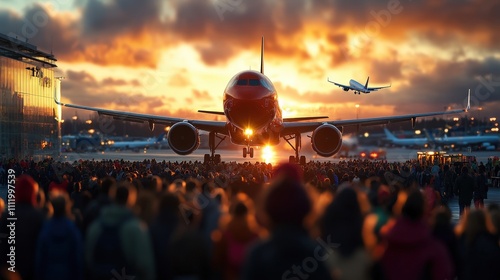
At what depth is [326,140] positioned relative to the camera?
30172 mm

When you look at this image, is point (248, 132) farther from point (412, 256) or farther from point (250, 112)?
→ point (412, 256)

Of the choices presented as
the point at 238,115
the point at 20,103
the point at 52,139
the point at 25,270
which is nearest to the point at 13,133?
the point at 20,103

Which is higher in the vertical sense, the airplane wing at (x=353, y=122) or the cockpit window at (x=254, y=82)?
the cockpit window at (x=254, y=82)

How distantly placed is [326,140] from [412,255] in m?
24.9

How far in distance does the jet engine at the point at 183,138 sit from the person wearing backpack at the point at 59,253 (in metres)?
23.5

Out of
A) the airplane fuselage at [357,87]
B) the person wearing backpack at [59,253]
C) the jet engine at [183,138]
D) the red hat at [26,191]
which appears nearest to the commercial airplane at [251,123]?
the jet engine at [183,138]

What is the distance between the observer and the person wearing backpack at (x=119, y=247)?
624cm

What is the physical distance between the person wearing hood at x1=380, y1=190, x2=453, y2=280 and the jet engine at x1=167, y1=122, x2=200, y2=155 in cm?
2510

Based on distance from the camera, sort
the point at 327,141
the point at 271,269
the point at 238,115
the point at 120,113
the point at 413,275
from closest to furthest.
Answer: the point at 271,269 → the point at 413,275 → the point at 238,115 → the point at 327,141 → the point at 120,113

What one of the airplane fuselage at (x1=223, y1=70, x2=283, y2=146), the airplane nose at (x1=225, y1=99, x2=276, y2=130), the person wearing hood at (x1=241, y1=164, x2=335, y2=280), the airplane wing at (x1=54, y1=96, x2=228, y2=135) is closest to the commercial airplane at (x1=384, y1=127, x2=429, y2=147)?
the airplane wing at (x1=54, y1=96, x2=228, y2=135)

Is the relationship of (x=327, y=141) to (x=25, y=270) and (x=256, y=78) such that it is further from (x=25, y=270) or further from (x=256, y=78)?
(x=25, y=270)

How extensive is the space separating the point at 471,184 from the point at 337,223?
13.5 metres

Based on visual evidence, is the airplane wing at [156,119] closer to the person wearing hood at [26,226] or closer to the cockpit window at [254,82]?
the cockpit window at [254,82]

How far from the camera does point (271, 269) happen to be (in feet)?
13.2
